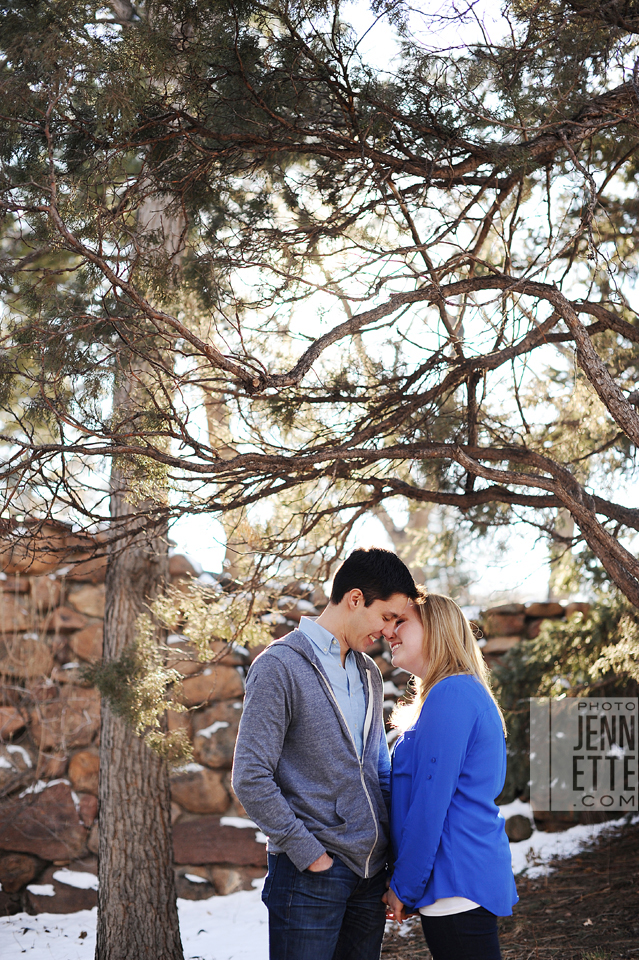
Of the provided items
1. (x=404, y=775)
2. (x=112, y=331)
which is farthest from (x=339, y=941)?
(x=112, y=331)

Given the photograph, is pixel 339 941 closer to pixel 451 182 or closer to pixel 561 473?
pixel 561 473

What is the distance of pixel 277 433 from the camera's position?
139 inches

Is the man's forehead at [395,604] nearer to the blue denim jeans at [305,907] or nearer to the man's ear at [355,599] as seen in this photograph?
the man's ear at [355,599]

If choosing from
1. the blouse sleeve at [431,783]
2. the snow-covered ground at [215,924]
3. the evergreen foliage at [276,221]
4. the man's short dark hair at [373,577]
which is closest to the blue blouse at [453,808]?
the blouse sleeve at [431,783]

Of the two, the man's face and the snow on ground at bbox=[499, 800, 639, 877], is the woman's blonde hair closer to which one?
the man's face

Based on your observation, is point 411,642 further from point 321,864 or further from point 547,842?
point 547,842

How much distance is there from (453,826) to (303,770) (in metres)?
0.40

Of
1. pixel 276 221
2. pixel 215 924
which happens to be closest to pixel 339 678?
pixel 276 221

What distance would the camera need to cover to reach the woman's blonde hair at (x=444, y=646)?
2.16m

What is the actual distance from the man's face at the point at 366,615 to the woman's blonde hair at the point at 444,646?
119mm

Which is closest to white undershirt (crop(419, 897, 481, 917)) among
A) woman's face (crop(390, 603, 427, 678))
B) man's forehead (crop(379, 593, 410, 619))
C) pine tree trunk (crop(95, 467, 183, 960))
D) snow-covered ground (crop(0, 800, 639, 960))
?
woman's face (crop(390, 603, 427, 678))

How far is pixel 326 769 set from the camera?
194 cm

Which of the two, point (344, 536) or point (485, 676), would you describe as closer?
point (485, 676)

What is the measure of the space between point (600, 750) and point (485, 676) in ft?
13.0
